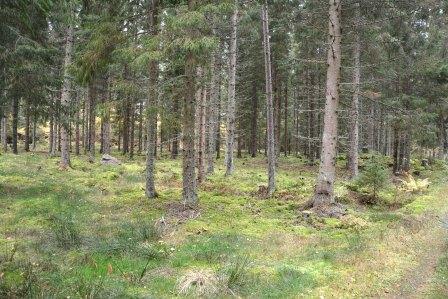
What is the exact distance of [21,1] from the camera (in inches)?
354

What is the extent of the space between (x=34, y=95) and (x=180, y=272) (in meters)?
9.22

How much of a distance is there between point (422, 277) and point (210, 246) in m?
4.03

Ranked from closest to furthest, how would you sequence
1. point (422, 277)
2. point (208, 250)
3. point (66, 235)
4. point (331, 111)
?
1. point (422, 277)
2. point (208, 250)
3. point (66, 235)
4. point (331, 111)

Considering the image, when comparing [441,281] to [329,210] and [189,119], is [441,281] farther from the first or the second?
[189,119]

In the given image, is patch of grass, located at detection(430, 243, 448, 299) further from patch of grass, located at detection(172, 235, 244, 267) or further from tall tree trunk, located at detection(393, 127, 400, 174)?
tall tree trunk, located at detection(393, 127, 400, 174)

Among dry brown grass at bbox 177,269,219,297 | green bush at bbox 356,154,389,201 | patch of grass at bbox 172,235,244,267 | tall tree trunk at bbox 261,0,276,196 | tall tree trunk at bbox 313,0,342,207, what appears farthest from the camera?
tall tree trunk at bbox 261,0,276,196

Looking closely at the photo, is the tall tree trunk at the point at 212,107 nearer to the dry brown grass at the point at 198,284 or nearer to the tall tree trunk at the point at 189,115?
the tall tree trunk at the point at 189,115

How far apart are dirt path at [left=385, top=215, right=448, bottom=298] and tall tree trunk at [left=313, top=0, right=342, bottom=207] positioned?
378cm

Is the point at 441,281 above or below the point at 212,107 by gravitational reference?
below

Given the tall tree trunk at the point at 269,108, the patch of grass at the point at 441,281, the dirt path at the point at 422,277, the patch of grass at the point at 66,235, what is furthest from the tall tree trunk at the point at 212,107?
the patch of grass at the point at 441,281

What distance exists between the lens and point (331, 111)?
13.2 metres

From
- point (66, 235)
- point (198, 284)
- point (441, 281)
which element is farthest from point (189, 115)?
point (441, 281)

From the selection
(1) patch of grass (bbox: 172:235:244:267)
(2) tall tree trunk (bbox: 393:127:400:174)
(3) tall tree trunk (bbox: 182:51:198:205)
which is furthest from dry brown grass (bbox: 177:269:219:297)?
(2) tall tree trunk (bbox: 393:127:400:174)

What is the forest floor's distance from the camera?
22.4ft
